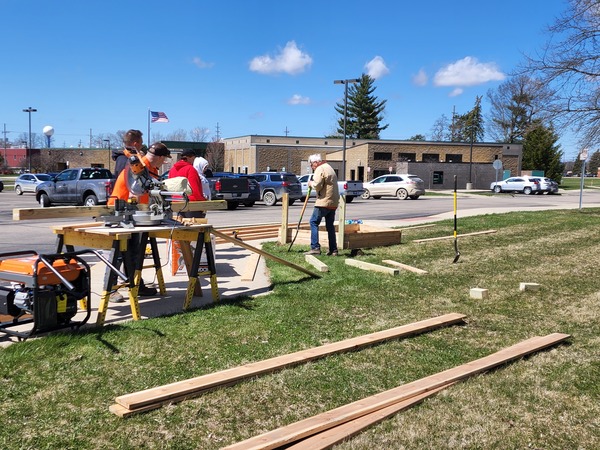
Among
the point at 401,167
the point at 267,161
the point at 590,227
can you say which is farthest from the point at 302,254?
the point at 267,161

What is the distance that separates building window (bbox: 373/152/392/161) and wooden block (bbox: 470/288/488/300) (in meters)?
54.2

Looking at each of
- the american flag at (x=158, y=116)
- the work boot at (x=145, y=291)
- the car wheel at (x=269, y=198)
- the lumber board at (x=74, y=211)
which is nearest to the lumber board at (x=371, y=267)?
the lumber board at (x=74, y=211)

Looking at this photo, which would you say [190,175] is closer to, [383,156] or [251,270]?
[251,270]

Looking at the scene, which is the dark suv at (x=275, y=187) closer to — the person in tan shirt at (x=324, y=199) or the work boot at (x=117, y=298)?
the person in tan shirt at (x=324, y=199)

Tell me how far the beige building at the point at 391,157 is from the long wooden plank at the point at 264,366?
51.1 m

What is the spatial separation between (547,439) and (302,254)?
7014 millimetres

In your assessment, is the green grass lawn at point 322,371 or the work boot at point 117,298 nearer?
the green grass lawn at point 322,371

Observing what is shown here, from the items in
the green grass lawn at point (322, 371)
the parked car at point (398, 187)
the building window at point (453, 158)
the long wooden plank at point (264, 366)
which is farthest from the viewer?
the building window at point (453, 158)

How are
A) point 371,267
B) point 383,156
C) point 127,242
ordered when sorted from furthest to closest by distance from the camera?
1. point 383,156
2. point 371,267
3. point 127,242

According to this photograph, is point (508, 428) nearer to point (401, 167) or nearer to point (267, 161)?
point (401, 167)

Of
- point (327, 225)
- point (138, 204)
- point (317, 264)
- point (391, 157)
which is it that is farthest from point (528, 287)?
point (391, 157)

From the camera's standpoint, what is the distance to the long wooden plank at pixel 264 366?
3.75 metres

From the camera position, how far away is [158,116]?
132ft

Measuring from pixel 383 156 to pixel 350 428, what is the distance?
193 ft
